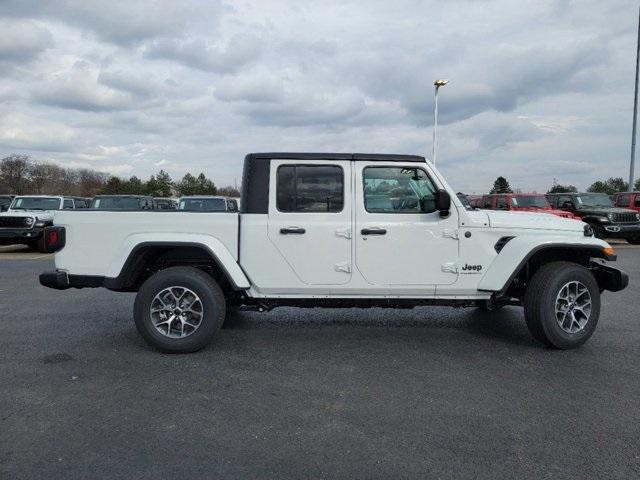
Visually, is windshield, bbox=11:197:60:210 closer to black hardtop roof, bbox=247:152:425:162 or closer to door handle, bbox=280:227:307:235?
black hardtop roof, bbox=247:152:425:162

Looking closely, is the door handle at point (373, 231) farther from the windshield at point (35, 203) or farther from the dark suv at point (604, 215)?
the windshield at point (35, 203)

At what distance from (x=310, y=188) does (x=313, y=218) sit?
32 centimetres

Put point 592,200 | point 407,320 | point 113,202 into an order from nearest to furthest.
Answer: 1. point 407,320
2. point 113,202
3. point 592,200

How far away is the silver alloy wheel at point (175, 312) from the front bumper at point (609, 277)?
4.20 meters

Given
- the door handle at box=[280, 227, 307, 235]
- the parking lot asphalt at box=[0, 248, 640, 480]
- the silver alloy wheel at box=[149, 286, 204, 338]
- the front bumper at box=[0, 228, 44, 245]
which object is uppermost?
the door handle at box=[280, 227, 307, 235]

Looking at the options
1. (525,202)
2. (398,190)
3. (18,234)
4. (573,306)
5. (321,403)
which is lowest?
(321,403)

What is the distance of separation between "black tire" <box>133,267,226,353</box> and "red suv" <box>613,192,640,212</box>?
717 inches

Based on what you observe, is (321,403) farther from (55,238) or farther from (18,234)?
(18,234)

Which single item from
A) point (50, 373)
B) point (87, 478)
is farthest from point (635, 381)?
point (50, 373)

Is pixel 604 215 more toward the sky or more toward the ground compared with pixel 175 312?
more toward the sky

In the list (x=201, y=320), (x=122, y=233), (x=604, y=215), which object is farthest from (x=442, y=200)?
(x=604, y=215)

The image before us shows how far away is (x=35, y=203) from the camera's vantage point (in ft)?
56.6

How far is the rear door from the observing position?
199 inches

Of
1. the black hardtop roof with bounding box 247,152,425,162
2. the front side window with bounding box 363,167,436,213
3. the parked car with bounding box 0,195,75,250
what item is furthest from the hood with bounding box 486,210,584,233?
the parked car with bounding box 0,195,75,250
